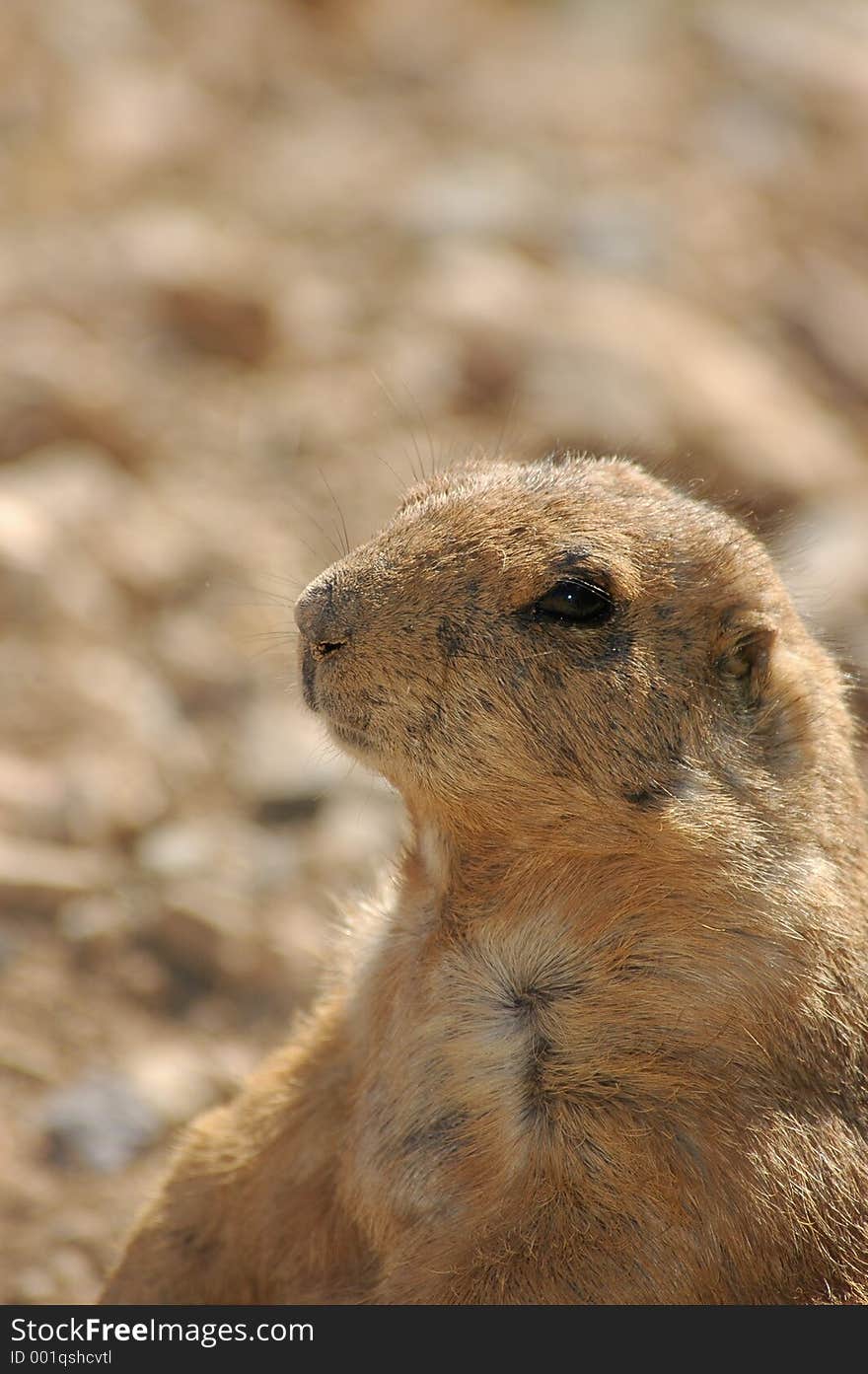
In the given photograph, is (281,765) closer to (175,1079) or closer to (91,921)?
(91,921)

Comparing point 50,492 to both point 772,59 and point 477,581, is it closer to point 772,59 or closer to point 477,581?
point 477,581

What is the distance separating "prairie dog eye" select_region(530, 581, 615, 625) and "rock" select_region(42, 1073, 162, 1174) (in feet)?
6.91

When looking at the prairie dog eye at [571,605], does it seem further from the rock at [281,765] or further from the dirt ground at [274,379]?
the rock at [281,765]

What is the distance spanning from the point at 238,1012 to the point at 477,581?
210 cm

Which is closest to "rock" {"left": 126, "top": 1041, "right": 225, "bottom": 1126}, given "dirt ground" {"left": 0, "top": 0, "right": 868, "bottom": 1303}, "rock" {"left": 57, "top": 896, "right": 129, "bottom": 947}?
"dirt ground" {"left": 0, "top": 0, "right": 868, "bottom": 1303}

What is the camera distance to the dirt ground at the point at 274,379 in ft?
16.1

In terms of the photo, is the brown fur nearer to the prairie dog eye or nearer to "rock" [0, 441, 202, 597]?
the prairie dog eye

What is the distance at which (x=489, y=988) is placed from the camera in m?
3.49

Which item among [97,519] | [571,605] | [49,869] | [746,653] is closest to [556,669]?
[571,605]

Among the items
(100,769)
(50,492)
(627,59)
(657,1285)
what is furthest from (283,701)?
(627,59)

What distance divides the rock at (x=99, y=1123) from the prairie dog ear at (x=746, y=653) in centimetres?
219

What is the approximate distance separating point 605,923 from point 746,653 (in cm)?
67

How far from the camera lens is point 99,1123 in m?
4.54

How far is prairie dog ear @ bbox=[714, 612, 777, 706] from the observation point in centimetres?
353
